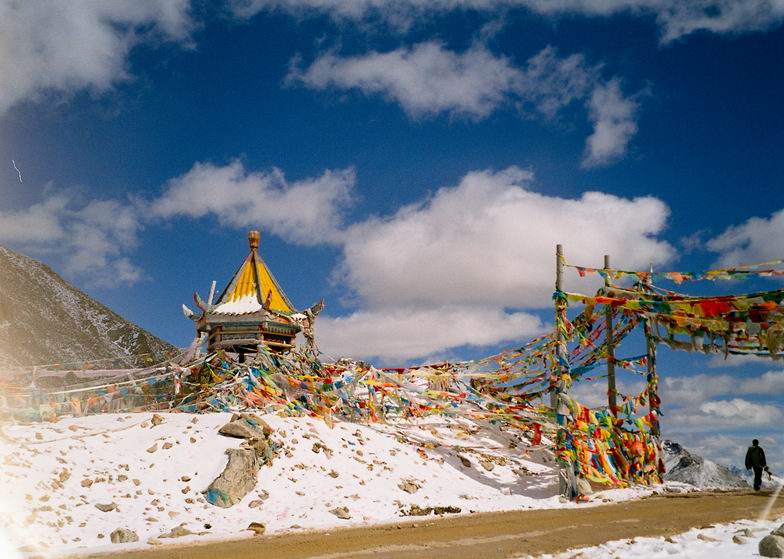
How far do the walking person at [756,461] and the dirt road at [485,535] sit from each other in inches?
180

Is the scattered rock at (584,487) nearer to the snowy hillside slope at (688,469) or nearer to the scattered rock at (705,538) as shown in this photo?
the scattered rock at (705,538)

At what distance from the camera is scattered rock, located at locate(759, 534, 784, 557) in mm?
8141

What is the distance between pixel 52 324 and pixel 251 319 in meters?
32.2

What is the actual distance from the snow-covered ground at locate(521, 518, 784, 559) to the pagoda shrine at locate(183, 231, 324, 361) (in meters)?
13.0

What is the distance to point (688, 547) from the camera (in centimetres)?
955

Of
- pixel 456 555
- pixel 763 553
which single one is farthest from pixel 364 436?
pixel 763 553

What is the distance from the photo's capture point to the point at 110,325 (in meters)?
52.2

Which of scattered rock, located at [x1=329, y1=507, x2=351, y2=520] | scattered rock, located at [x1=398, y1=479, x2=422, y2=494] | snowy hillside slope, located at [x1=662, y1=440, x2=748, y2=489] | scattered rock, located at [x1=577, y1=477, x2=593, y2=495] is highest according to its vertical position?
scattered rock, located at [x1=398, y1=479, x2=422, y2=494]

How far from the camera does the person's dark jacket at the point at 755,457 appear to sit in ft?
63.4

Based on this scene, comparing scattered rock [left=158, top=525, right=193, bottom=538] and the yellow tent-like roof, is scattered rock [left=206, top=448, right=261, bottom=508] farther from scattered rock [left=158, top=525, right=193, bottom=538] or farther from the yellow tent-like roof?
the yellow tent-like roof

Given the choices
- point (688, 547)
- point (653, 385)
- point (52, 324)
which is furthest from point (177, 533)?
Answer: point (52, 324)

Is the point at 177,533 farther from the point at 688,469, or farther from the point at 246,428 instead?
the point at 688,469

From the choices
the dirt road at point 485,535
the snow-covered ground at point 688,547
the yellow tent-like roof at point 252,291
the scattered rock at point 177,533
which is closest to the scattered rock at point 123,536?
the scattered rock at point 177,533

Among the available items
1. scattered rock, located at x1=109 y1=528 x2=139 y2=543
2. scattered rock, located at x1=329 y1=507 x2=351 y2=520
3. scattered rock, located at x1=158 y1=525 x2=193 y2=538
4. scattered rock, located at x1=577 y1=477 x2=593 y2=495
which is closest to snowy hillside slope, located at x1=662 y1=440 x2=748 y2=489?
scattered rock, located at x1=577 y1=477 x2=593 y2=495
